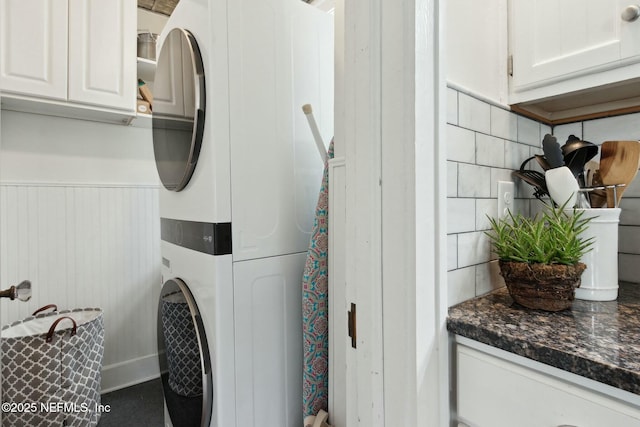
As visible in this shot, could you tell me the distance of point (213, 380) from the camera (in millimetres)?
1026

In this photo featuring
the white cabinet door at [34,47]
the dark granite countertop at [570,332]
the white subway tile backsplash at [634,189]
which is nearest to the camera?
the dark granite countertop at [570,332]

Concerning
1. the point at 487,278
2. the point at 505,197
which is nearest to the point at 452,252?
→ the point at 487,278

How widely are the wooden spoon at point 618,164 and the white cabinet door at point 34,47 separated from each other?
2.32m

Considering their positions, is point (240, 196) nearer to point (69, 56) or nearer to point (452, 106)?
point (452, 106)

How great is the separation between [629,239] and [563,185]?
1.31 ft

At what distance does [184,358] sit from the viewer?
48.1 inches

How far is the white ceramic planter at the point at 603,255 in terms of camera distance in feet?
2.48

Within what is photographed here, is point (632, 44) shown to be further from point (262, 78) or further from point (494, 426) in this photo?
point (262, 78)

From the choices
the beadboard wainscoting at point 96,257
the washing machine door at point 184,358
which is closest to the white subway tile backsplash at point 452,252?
the washing machine door at point 184,358

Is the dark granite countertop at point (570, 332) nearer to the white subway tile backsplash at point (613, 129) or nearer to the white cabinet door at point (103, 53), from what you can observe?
the white subway tile backsplash at point (613, 129)

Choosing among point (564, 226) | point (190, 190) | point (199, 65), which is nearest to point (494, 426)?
point (564, 226)

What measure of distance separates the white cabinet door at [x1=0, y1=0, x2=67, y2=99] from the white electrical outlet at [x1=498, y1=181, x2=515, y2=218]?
2.12 m

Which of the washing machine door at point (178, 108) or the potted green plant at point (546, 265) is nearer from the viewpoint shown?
the potted green plant at point (546, 265)

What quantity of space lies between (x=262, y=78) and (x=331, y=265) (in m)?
0.69
